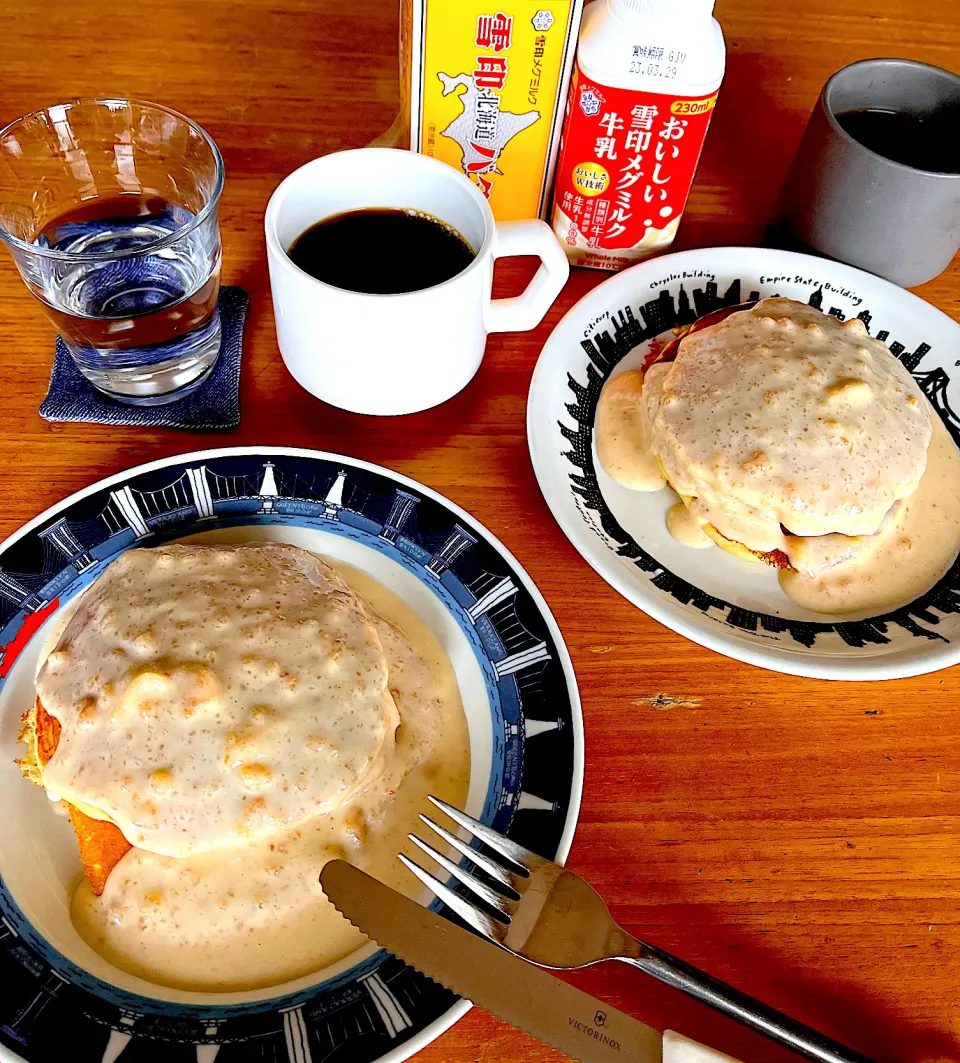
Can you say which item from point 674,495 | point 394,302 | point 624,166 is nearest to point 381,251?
point 394,302

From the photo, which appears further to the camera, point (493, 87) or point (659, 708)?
point (493, 87)

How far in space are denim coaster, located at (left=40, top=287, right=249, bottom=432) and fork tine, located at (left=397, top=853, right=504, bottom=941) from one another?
579 millimetres

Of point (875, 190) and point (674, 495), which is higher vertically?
point (875, 190)

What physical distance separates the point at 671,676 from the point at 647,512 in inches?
8.0

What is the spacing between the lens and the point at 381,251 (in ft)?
3.39

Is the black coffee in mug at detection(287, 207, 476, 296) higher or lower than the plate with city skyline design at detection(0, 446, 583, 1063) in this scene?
higher

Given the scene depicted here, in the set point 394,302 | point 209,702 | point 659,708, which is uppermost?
point 394,302

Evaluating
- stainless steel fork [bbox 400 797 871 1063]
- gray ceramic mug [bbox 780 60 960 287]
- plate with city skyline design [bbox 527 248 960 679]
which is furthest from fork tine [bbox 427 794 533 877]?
gray ceramic mug [bbox 780 60 960 287]

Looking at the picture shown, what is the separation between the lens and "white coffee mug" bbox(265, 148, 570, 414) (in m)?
0.93

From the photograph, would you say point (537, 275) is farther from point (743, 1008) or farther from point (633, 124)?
point (743, 1008)

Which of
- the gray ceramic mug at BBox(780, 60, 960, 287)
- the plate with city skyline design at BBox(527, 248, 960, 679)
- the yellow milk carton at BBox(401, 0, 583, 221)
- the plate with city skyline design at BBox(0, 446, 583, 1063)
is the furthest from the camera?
the gray ceramic mug at BBox(780, 60, 960, 287)

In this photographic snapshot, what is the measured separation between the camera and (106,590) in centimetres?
83

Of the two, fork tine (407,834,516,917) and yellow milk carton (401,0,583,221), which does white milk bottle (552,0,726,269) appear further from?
fork tine (407,834,516,917)

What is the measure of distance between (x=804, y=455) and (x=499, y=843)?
51 cm
